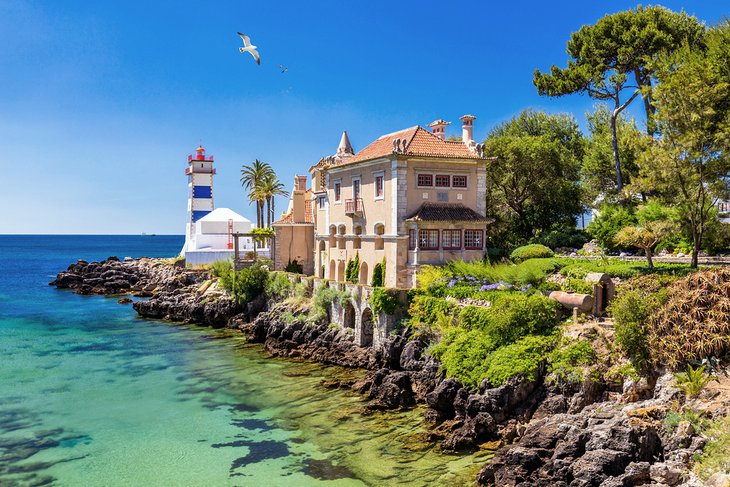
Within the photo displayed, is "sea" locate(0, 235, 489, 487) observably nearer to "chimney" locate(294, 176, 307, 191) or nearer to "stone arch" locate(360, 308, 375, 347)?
"stone arch" locate(360, 308, 375, 347)

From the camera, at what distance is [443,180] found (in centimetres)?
3784

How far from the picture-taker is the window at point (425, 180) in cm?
3722

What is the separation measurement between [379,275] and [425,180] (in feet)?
21.7

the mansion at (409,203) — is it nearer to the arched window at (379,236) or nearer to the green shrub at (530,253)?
the arched window at (379,236)

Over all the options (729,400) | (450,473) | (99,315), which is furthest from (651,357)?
(99,315)

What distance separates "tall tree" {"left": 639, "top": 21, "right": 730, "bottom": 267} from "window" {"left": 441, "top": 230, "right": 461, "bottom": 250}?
11812mm

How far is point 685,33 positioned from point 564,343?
27421 mm

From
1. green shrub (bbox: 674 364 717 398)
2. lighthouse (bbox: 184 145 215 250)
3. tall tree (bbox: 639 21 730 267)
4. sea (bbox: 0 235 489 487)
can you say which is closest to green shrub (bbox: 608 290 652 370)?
green shrub (bbox: 674 364 717 398)

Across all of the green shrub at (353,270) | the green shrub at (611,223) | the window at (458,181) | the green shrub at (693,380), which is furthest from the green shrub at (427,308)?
Answer: the green shrub at (611,223)

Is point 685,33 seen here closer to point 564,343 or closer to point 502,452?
point 564,343

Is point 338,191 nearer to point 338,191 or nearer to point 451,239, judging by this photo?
point 338,191

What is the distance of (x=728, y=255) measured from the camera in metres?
33.7

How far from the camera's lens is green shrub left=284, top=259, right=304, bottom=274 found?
1956 inches

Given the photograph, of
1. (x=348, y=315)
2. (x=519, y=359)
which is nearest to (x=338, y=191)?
(x=348, y=315)
